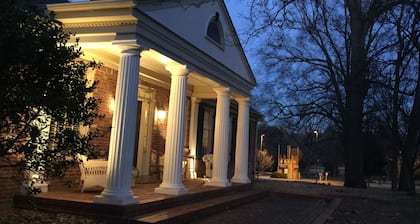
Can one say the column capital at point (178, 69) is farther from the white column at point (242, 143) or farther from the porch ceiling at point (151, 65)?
the white column at point (242, 143)

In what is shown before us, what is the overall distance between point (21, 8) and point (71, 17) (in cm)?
379

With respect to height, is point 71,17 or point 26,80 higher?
point 71,17

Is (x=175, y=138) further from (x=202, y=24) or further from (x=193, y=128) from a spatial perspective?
(x=193, y=128)

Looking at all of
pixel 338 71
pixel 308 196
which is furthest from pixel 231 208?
pixel 338 71

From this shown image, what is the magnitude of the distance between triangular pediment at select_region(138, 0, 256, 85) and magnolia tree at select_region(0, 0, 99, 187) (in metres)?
3.25

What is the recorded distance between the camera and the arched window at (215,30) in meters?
10.9

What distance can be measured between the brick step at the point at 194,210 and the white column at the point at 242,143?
138 centimetres

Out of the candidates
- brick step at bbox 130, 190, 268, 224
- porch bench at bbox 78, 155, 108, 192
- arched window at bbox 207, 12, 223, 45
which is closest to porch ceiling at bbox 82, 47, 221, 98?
arched window at bbox 207, 12, 223, 45

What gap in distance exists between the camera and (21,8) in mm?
3912

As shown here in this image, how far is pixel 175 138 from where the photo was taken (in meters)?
8.78

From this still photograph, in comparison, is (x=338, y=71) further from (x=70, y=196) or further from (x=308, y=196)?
(x=70, y=196)

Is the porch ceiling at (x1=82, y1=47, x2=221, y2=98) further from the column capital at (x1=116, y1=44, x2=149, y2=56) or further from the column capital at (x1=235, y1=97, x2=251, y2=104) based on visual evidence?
the column capital at (x1=235, y1=97, x2=251, y2=104)

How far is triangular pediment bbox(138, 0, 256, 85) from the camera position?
317 inches

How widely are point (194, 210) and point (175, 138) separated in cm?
161
